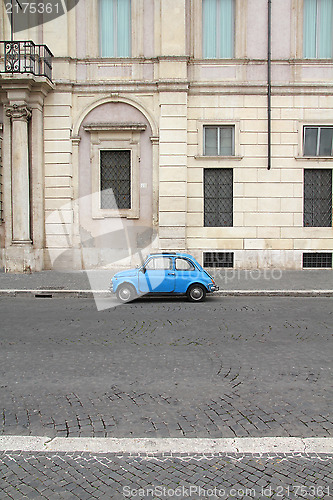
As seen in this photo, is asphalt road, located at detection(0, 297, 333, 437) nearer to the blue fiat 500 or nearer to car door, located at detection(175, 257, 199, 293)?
the blue fiat 500

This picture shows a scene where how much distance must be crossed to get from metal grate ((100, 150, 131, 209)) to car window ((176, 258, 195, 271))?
21.3ft

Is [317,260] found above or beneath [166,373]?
above

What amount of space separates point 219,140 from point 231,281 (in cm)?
610

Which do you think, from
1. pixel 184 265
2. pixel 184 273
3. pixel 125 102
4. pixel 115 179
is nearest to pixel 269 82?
pixel 125 102

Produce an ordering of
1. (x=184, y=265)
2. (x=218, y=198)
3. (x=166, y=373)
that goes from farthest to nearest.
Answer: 1. (x=218, y=198)
2. (x=184, y=265)
3. (x=166, y=373)

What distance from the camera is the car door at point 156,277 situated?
1180 centimetres

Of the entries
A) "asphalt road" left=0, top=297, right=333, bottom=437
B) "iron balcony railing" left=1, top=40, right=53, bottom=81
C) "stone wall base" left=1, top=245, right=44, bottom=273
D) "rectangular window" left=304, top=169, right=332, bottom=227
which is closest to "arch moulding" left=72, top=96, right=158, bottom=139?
"iron balcony railing" left=1, top=40, right=53, bottom=81

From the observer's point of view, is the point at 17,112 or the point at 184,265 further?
the point at 17,112

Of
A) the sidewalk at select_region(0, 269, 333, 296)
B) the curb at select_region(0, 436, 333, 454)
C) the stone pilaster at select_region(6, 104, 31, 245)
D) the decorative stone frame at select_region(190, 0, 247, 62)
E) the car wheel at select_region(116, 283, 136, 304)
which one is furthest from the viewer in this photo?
the decorative stone frame at select_region(190, 0, 247, 62)

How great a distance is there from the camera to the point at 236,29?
17578 millimetres

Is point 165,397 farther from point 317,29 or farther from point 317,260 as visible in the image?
point 317,29

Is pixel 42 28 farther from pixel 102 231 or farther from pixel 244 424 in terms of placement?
pixel 244 424

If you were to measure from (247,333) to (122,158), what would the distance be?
37.8 ft

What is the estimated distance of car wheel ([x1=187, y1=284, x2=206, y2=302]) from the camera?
11.9 metres
